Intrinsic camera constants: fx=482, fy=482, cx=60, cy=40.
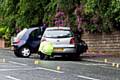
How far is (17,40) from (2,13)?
1673 centimetres

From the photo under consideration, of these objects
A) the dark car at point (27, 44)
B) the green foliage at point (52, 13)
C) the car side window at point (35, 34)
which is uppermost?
the green foliage at point (52, 13)

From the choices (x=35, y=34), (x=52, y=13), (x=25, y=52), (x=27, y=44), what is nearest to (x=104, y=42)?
(x=35, y=34)

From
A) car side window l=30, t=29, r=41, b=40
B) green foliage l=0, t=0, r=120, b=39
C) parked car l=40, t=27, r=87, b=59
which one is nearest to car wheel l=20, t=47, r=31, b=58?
car side window l=30, t=29, r=41, b=40

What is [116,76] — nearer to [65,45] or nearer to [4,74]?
[4,74]

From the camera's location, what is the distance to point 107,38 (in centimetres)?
2772

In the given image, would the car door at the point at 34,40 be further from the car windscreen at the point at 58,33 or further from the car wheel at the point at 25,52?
the car windscreen at the point at 58,33

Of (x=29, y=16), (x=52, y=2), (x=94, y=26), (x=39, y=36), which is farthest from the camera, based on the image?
(x=29, y=16)

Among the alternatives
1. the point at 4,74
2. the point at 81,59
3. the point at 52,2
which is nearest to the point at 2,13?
the point at 52,2

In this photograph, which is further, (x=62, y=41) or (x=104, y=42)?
(x=104, y=42)

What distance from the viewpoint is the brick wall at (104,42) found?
27.0 m

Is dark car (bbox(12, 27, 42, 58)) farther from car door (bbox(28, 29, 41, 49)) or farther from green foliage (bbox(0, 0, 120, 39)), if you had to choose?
green foliage (bbox(0, 0, 120, 39))

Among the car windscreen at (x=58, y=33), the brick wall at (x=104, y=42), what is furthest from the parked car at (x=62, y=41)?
the brick wall at (x=104, y=42)

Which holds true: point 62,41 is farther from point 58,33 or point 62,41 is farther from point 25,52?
point 25,52

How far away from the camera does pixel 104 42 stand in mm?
27906
